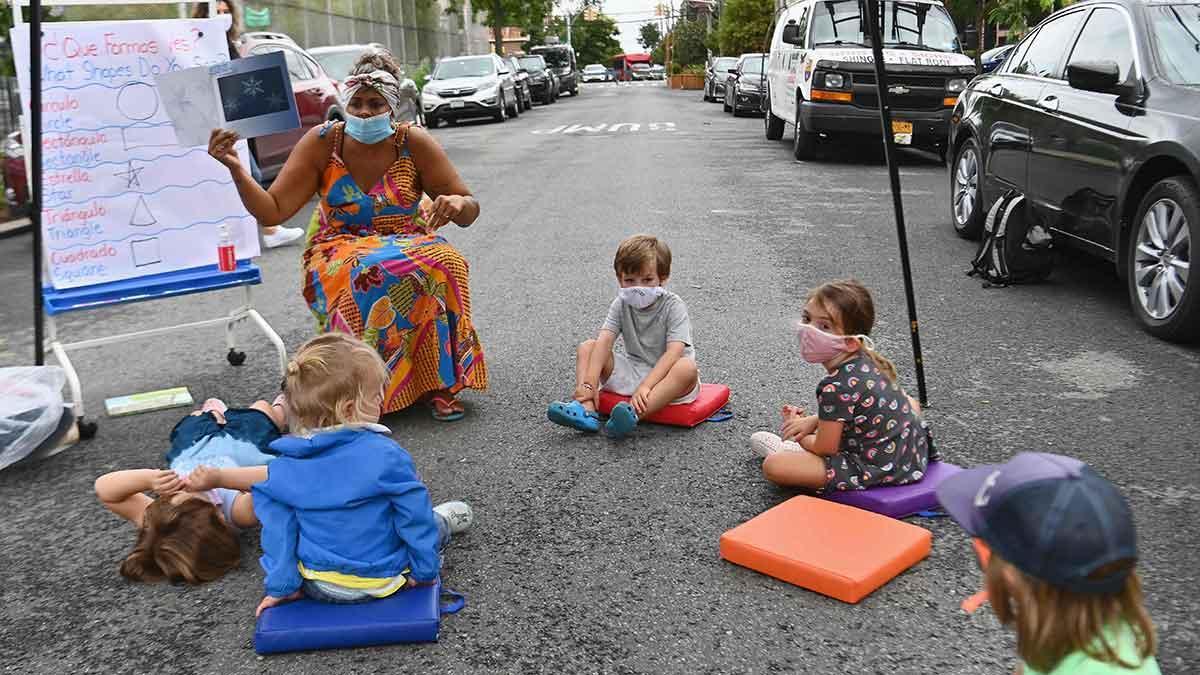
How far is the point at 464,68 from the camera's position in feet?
89.7

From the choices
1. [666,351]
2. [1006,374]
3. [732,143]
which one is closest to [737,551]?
[666,351]

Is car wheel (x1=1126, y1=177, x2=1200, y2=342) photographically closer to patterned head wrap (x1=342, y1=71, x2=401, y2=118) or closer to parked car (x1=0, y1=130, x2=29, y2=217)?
patterned head wrap (x1=342, y1=71, x2=401, y2=118)

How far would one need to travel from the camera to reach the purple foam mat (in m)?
3.68

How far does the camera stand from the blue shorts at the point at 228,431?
3951 mm

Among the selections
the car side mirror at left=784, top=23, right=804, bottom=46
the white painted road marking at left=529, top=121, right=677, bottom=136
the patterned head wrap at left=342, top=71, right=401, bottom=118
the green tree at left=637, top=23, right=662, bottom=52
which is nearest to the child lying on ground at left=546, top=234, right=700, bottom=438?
the patterned head wrap at left=342, top=71, right=401, bottom=118

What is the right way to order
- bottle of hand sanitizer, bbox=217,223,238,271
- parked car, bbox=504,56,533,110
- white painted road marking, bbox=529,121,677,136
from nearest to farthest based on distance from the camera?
bottle of hand sanitizer, bbox=217,223,238,271 < white painted road marking, bbox=529,121,677,136 < parked car, bbox=504,56,533,110

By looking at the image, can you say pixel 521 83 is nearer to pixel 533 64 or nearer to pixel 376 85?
pixel 533 64

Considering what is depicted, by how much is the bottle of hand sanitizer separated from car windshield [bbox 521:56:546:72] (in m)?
32.7

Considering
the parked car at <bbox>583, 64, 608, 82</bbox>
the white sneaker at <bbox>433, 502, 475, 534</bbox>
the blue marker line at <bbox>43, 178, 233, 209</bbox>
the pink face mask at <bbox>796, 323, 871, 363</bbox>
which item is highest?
the blue marker line at <bbox>43, 178, 233, 209</bbox>

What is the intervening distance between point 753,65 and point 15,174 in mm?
20412

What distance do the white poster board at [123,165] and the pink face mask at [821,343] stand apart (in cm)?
319

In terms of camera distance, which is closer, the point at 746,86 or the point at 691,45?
the point at 746,86

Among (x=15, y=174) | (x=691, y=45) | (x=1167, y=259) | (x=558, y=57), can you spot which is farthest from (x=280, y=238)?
(x=691, y=45)

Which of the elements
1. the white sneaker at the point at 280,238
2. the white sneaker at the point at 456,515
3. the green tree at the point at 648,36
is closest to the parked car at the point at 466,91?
the white sneaker at the point at 280,238
